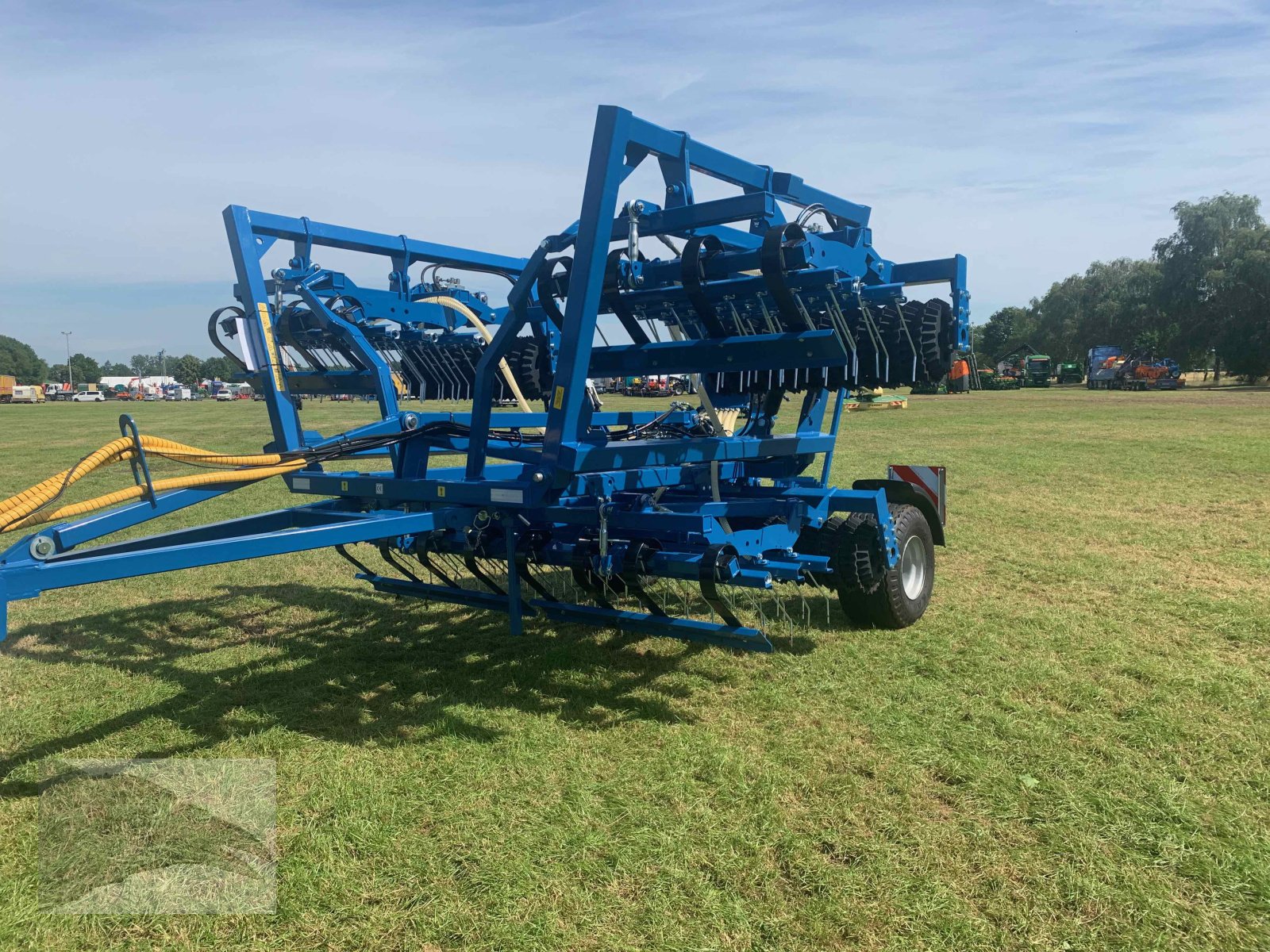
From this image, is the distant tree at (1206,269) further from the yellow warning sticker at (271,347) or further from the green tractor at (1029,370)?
the yellow warning sticker at (271,347)

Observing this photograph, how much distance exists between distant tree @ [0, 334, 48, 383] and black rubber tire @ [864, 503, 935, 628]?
473 feet

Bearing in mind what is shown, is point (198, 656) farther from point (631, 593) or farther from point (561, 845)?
point (561, 845)

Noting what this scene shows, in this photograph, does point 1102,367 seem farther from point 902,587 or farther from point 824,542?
point 824,542

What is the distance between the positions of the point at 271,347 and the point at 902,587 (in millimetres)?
4086

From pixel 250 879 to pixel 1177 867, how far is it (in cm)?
311

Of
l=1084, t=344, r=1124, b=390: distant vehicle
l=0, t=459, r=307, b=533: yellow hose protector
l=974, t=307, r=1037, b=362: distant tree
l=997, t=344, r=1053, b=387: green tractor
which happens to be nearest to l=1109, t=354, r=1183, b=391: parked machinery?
l=1084, t=344, r=1124, b=390: distant vehicle

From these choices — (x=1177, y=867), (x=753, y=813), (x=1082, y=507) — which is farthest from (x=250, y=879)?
(x=1082, y=507)

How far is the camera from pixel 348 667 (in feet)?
16.9

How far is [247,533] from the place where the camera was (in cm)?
430

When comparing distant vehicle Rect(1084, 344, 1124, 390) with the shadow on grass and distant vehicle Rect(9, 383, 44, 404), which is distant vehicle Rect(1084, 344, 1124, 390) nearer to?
the shadow on grass

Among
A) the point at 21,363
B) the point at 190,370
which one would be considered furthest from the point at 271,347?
the point at 21,363

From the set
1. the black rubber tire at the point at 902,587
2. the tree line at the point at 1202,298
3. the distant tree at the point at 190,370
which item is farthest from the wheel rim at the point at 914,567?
the distant tree at the point at 190,370

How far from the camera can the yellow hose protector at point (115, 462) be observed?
3.16 metres

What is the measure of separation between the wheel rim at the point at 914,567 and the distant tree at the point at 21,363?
144 metres
